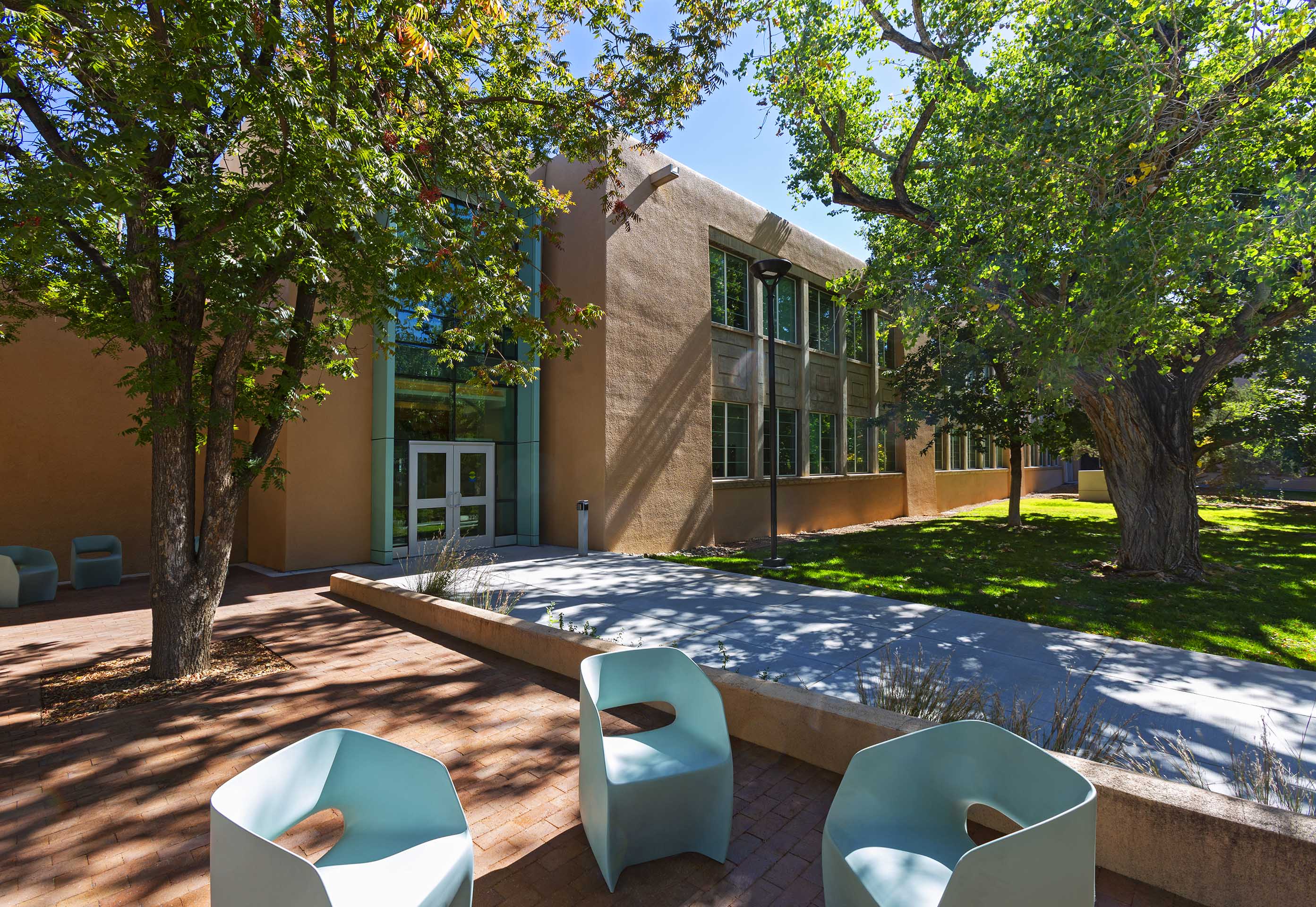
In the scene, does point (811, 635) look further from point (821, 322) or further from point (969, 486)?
point (969, 486)

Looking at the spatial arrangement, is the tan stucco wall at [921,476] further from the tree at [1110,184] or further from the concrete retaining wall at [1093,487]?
the tree at [1110,184]

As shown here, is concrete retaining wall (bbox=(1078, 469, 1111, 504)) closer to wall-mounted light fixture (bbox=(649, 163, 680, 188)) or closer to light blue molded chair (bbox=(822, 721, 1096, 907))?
wall-mounted light fixture (bbox=(649, 163, 680, 188))

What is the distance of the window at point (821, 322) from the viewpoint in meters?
19.4

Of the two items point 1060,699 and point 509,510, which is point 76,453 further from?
point 1060,699

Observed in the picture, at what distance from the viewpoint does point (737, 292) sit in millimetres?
16797

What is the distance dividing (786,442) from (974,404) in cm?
559

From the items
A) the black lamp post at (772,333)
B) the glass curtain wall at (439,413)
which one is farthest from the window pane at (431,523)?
the black lamp post at (772,333)

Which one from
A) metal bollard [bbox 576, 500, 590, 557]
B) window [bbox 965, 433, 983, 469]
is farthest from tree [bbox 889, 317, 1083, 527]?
metal bollard [bbox 576, 500, 590, 557]

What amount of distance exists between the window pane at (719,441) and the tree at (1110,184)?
18.1 ft

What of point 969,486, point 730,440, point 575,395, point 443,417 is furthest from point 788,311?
point 969,486

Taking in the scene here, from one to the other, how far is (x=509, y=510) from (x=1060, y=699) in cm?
1149

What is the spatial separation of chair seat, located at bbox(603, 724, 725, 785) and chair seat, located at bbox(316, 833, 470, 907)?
2.60 feet

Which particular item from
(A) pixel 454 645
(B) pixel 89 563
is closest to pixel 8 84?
(A) pixel 454 645

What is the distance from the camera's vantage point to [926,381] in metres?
19.5
